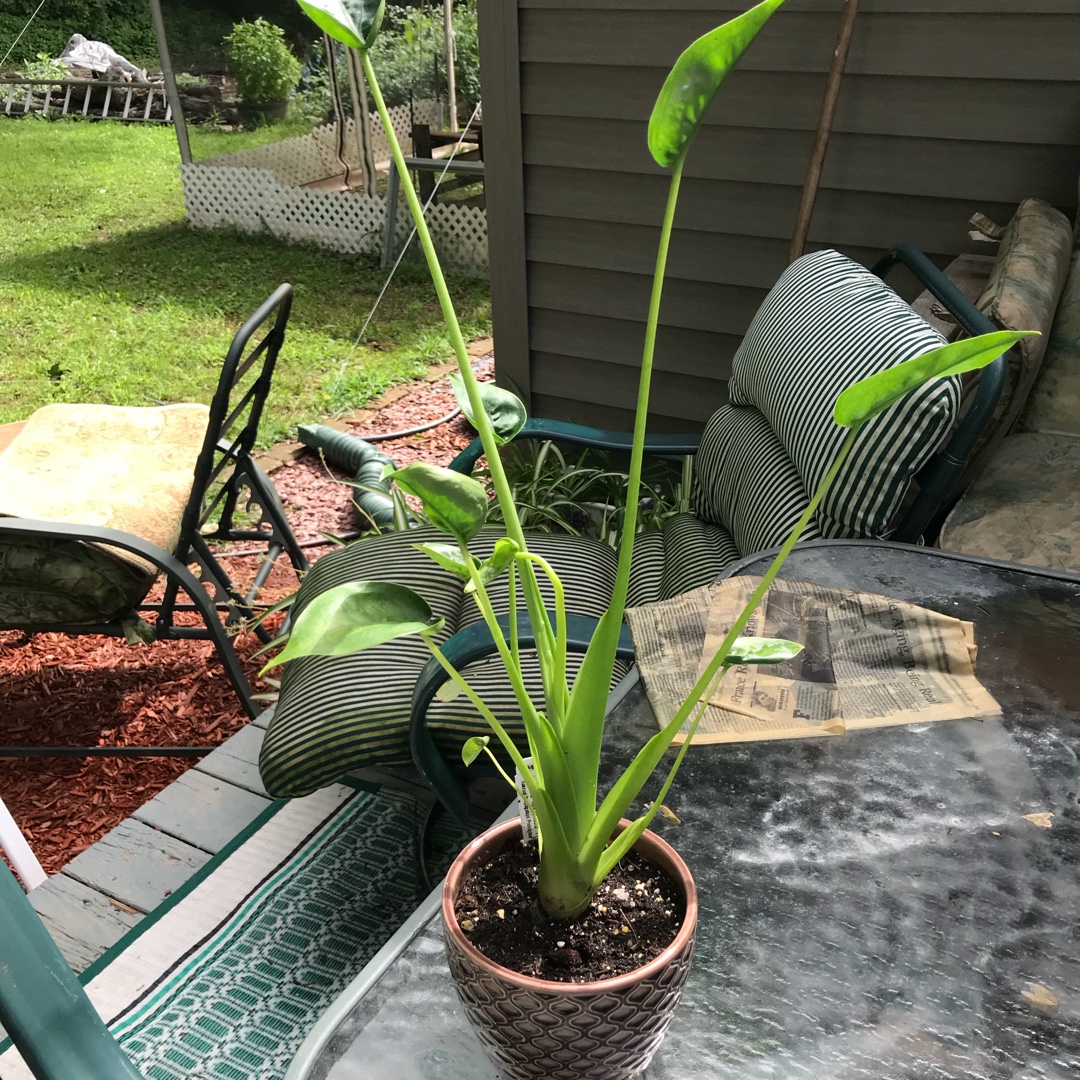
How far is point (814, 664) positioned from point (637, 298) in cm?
197

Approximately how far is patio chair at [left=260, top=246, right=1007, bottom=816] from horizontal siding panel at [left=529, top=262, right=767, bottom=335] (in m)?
0.74

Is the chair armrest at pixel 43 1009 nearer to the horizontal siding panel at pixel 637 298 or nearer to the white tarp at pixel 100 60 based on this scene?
the horizontal siding panel at pixel 637 298

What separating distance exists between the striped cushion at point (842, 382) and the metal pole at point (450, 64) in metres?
4.79

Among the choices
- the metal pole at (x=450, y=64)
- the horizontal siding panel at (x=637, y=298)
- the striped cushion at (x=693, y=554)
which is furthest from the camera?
the metal pole at (x=450, y=64)

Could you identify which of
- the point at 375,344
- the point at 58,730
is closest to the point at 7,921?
the point at 58,730

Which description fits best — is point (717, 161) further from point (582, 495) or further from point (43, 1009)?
point (43, 1009)

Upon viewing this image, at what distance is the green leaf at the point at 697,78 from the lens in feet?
1.51

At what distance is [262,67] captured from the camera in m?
6.37

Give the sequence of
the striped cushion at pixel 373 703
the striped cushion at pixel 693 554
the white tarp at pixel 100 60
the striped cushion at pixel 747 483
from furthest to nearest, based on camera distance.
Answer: the white tarp at pixel 100 60
the striped cushion at pixel 693 554
the striped cushion at pixel 747 483
the striped cushion at pixel 373 703

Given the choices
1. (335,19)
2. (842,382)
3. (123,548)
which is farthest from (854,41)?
(335,19)

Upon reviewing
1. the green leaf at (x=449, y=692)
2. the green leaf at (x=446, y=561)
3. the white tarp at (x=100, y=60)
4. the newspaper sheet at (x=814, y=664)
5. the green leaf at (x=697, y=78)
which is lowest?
the newspaper sheet at (x=814, y=664)

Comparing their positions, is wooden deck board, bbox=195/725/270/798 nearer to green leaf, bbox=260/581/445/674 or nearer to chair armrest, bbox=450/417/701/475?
chair armrest, bbox=450/417/701/475

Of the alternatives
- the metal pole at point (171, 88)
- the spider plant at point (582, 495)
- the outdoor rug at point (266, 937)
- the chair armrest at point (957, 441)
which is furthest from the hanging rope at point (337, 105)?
the chair armrest at point (957, 441)

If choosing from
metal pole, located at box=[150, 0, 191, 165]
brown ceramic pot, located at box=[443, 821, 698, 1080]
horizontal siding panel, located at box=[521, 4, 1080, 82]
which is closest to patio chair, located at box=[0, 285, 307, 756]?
horizontal siding panel, located at box=[521, 4, 1080, 82]
